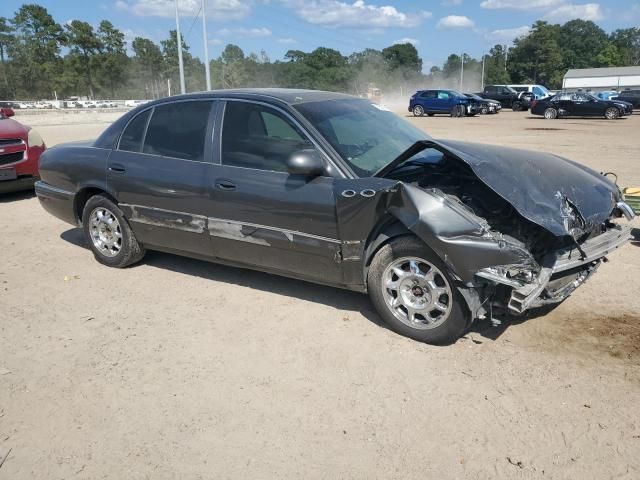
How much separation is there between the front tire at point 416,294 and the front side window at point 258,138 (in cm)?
111

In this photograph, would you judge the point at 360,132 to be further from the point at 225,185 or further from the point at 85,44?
the point at 85,44

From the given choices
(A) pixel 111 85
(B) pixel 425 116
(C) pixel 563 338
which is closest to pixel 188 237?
(C) pixel 563 338

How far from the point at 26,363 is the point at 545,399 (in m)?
3.44

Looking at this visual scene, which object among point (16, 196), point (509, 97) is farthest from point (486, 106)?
point (16, 196)

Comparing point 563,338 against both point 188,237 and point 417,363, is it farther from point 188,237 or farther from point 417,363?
point 188,237

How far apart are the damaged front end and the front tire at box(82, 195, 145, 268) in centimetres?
250

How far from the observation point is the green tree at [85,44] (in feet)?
263

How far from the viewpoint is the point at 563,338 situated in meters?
3.92

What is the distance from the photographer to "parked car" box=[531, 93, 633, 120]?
2670 centimetres

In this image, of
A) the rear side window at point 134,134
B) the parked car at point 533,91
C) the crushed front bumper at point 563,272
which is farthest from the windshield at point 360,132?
the parked car at point 533,91

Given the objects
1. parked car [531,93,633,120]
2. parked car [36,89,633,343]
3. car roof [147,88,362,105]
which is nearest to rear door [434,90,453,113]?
parked car [531,93,633,120]

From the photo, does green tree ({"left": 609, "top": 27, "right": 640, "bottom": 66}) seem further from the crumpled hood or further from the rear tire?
the crumpled hood

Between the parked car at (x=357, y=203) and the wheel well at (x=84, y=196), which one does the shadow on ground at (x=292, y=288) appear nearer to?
the parked car at (x=357, y=203)

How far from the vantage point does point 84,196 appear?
5.73 metres
